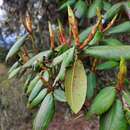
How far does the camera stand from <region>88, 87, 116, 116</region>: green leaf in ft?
3.31

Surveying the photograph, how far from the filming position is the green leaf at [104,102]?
3.31 ft

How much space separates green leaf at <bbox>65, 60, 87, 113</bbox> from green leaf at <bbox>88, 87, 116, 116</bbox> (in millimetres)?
88

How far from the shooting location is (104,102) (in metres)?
1.01

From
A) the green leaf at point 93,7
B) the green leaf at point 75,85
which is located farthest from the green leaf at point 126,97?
the green leaf at point 93,7

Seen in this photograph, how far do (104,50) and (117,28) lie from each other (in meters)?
0.38

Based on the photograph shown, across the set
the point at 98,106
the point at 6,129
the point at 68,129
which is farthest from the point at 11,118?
the point at 98,106

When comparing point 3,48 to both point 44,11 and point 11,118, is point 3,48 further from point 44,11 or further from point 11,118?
point 44,11

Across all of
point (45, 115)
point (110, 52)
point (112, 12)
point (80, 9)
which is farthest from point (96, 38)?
point (80, 9)

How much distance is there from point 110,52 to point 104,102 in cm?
13

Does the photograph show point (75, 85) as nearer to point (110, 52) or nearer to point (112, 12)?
point (110, 52)

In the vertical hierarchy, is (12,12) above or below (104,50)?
below

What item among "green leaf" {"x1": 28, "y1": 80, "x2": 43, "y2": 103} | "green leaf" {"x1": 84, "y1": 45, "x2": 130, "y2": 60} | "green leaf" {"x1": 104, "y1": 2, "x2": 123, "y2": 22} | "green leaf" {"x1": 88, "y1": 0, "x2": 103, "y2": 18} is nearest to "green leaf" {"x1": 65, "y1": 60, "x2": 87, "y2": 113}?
"green leaf" {"x1": 84, "y1": 45, "x2": 130, "y2": 60}

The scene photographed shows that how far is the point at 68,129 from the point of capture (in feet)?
11.3

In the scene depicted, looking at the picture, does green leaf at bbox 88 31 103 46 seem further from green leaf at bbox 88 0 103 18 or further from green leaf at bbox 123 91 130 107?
green leaf at bbox 88 0 103 18
